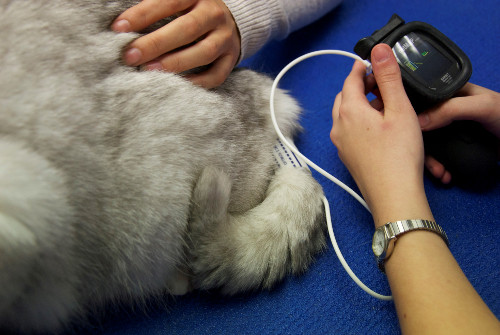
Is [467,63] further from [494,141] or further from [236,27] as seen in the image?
[236,27]

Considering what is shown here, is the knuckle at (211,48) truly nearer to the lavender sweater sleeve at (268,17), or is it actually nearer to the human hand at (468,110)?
the lavender sweater sleeve at (268,17)

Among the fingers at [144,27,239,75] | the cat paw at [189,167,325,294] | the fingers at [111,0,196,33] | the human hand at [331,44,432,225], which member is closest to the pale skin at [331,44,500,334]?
the human hand at [331,44,432,225]

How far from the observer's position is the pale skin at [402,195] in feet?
1.66

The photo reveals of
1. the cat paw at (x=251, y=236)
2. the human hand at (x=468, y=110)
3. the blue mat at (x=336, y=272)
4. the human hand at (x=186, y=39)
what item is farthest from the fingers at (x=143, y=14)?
the human hand at (x=468, y=110)

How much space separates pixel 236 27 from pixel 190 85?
0.86ft

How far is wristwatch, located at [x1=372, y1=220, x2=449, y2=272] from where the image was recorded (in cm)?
59

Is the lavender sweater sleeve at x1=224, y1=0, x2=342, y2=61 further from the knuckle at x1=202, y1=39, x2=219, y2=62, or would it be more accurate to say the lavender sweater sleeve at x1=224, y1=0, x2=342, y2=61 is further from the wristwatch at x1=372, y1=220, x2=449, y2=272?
the wristwatch at x1=372, y1=220, x2=449, y2=272

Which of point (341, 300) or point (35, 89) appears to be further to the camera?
point (341, 300)

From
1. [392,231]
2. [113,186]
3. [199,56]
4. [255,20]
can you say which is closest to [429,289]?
[392,231]

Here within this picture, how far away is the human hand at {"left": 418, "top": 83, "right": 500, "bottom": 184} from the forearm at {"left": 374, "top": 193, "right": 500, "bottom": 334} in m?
0.22

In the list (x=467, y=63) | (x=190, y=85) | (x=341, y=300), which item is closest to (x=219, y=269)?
(x=341, y=300)

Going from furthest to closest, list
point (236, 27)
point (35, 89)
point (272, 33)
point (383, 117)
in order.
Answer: point (272, 33) → point (236, 27) → point (383, 117) → point (35, 89)

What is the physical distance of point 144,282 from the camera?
26.4 inches

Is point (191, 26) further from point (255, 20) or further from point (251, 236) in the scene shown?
point (251, 236)
